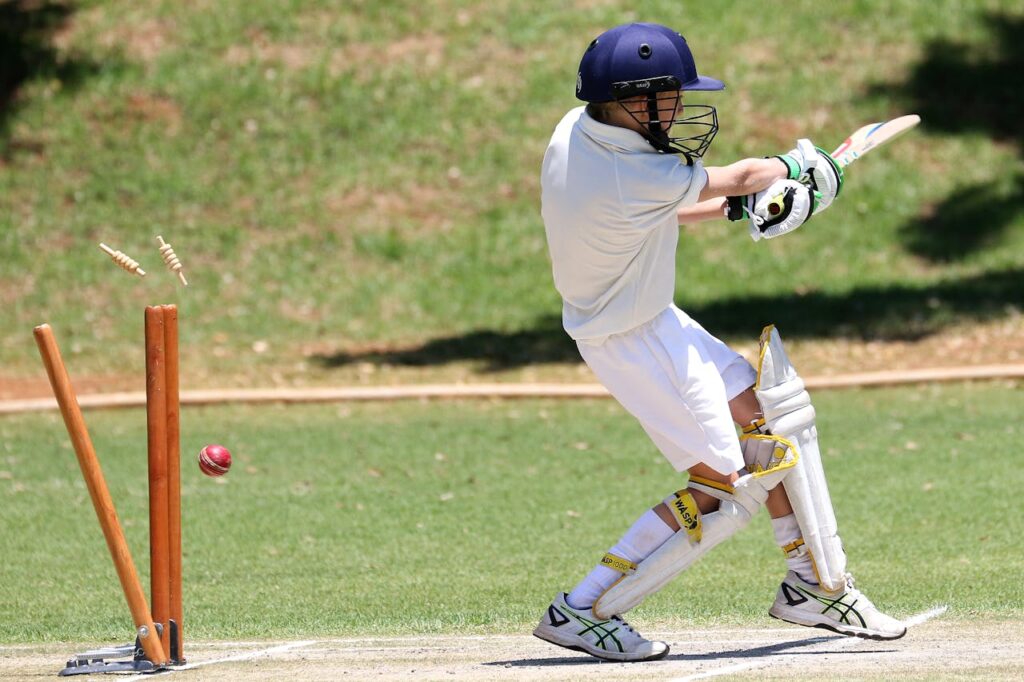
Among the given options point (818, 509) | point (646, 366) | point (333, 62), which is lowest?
point (818, 509)

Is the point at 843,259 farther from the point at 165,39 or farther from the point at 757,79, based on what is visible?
the point at 165,39

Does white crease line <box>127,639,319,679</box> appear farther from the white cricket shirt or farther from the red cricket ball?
the white cricket shirt

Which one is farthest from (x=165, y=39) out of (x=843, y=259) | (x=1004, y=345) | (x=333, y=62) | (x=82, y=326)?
(x=1004, y=345)

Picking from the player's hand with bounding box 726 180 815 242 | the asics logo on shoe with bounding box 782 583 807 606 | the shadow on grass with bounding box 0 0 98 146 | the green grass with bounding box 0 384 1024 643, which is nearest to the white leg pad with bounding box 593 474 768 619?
the asics logo on shoe with bounding box 782 583 807 606

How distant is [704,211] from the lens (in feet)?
18.7

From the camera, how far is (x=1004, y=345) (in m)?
14.0

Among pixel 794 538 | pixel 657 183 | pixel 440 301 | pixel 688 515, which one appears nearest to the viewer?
pixel 657 183

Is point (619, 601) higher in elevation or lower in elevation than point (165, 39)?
lower

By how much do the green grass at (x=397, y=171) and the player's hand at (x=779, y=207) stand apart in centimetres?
924

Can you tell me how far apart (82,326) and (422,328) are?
3.42 meters

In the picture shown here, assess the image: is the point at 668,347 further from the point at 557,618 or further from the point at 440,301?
the point at 440,301

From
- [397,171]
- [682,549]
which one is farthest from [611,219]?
[397,171]

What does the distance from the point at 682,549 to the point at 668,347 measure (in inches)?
28.2

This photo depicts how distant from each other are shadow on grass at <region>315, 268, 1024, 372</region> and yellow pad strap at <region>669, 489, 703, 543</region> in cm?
878
